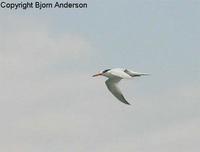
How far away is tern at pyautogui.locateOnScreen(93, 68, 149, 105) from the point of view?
26344mm

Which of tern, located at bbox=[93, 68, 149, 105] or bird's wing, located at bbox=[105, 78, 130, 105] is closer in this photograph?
tern, located at bbox=[93, 68, 149, 105]

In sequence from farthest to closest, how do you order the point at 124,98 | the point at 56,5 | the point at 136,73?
the point at 124,98
the point at 136,73
the point at 56,5

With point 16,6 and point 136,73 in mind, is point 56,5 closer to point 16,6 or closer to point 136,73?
point 16,6

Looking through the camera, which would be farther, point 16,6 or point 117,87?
point 117,87

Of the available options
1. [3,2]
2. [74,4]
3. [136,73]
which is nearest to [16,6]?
[3,2]

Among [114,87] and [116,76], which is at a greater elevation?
[116,76]

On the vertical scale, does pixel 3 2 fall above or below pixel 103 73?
above

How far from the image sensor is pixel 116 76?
27734 mm

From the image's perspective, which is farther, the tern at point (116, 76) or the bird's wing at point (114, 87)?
the bird's wing at point (114, 87)

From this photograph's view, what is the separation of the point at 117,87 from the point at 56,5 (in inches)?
274

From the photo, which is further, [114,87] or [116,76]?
[114,87]

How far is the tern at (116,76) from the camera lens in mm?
26344

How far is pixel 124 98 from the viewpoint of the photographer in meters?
28.0

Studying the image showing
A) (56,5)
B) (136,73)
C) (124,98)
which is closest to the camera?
(56,5)
